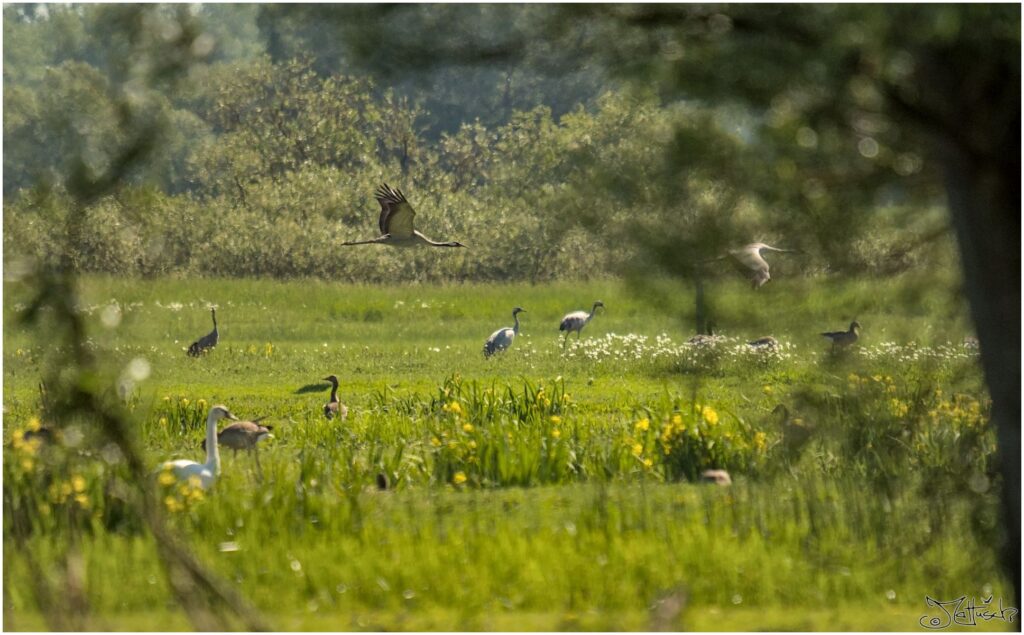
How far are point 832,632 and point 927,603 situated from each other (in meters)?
0.54

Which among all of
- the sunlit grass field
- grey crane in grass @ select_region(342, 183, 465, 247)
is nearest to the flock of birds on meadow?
grey crane in grass @ select_region(342, 183, 465, 247)

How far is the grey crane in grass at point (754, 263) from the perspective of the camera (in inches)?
250

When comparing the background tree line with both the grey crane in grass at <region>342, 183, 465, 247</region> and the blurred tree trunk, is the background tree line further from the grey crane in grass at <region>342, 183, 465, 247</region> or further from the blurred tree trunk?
the grey crane in grass at <region>342, 183, 465, 247</region>

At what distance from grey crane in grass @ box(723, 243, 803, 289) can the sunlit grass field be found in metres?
0.08

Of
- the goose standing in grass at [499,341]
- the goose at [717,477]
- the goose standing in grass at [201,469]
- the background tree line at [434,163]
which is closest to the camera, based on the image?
the background tree line at [434,163]

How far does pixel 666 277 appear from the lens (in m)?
6.34

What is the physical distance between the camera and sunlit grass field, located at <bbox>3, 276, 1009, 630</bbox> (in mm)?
5371

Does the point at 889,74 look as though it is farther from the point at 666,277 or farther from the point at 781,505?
the point at 781,505

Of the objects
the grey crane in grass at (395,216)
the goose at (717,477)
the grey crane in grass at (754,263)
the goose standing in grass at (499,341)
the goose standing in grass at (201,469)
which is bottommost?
the goose at (717,477)

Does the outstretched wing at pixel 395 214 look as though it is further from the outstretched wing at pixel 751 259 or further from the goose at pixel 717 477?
the outstretched wing at pixel 751 259

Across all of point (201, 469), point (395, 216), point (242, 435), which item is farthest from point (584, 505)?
point (395, 216)

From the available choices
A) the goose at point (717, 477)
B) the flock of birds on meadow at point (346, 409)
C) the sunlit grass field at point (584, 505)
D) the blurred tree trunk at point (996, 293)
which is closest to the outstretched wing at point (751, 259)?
the flock of birds on meadow at point (346, 409)

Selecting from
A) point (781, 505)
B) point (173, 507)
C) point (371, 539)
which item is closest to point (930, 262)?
point (781, 505)

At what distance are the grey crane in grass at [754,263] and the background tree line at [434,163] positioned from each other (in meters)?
0.12
